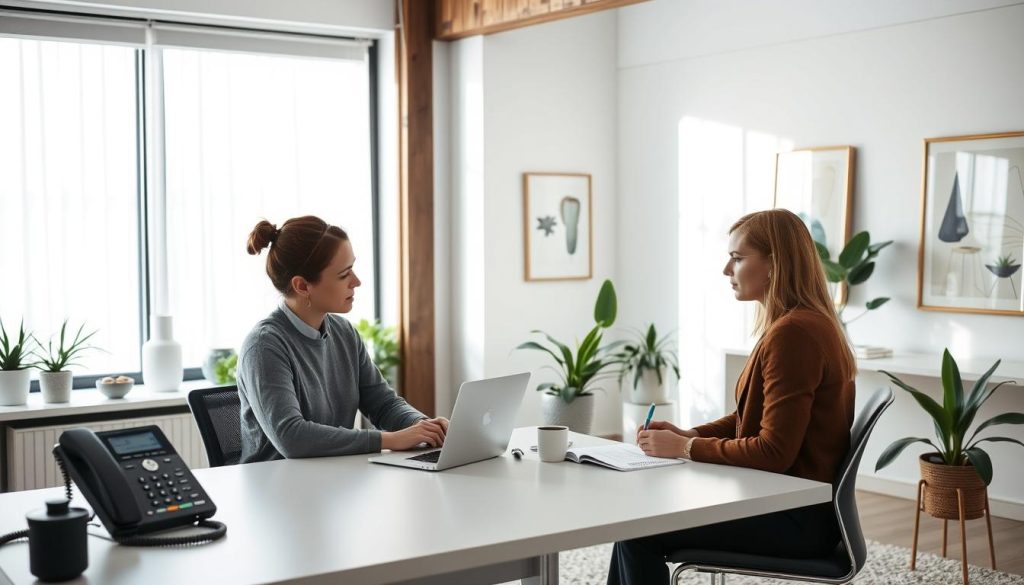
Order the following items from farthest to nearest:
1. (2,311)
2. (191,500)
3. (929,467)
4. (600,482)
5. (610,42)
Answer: (610,42), (2,311), (929,467), (600,482), (191,500)

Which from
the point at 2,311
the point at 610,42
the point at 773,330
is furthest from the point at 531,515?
the point at 610,42

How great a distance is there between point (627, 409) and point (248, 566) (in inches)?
169

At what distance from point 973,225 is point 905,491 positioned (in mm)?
1307

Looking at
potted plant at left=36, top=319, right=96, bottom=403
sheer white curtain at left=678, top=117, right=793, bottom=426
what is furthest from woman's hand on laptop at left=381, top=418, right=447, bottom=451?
sheer white curtain at left=678, top=117, right=793, bottom=426

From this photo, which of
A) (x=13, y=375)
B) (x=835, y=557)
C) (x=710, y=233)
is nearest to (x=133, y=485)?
(x=835, y=557)

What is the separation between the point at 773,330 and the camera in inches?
100

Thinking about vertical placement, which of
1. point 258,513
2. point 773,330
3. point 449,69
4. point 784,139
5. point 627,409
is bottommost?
point 627,409

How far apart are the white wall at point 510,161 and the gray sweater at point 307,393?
2.76m

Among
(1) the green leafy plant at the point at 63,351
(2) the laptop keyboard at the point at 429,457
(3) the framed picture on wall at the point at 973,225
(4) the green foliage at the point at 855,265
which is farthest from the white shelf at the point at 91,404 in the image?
(3) the framed picture on wall at the point at 973,225

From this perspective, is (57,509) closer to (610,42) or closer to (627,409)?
(627,409)

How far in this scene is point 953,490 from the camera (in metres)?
4.06

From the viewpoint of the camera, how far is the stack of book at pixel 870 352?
4922mm

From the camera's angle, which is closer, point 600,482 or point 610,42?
point 600,482

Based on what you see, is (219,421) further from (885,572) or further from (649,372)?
(649,372)
